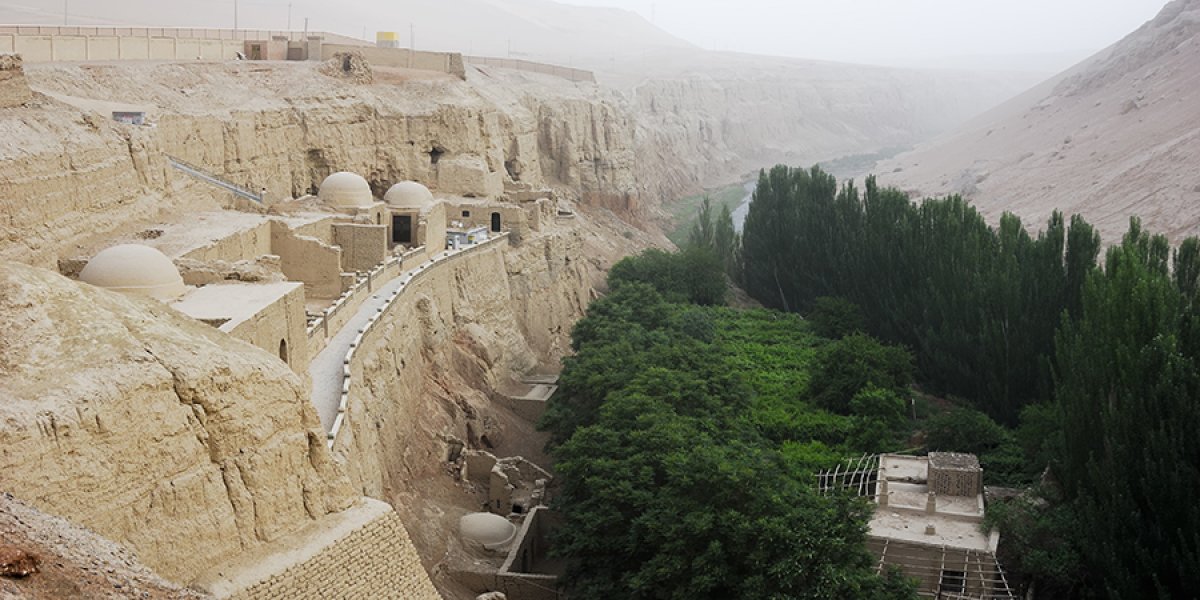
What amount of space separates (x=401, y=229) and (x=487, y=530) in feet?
46.0

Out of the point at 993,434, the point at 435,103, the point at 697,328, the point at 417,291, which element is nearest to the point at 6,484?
the point at 417,291

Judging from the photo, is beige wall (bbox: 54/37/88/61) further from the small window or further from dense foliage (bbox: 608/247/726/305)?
the small window

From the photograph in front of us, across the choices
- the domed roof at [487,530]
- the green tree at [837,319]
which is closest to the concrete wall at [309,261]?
the domed roof at [487,530]

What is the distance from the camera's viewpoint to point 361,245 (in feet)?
101

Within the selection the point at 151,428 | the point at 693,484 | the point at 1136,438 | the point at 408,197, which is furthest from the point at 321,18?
the point at 151,428

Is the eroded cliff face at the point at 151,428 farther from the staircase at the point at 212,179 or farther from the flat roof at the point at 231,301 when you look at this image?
the staircase at the point at 212,179

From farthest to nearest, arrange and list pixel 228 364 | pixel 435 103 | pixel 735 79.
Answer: pixel 735 79
pixel 435 103
pixel 228 364

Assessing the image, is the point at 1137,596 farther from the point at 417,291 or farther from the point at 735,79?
the point at 735,79

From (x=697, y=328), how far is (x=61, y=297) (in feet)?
89.4

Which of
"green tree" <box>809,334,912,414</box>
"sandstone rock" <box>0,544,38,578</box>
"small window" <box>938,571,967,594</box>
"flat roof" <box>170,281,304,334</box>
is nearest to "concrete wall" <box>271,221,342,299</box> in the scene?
"flat roof" <box>170,281,304,334</box>

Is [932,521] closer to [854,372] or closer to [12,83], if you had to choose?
[854,372]

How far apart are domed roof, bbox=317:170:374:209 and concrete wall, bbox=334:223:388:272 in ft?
12.4

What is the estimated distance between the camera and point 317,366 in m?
22.0

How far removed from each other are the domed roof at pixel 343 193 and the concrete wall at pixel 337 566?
72.1 feet
